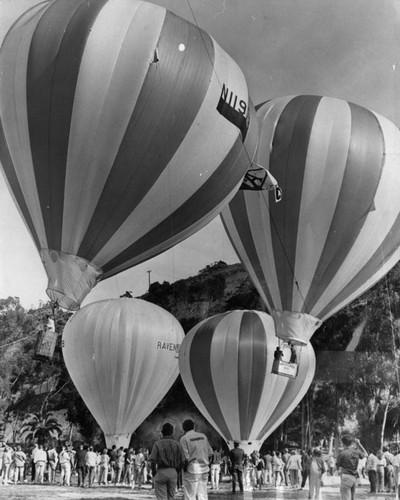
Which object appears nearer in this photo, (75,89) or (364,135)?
(75,89)

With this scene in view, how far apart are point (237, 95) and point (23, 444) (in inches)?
368

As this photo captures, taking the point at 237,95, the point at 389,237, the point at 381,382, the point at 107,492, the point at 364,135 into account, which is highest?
the point at 364,135

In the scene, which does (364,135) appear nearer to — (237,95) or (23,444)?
(237,95)

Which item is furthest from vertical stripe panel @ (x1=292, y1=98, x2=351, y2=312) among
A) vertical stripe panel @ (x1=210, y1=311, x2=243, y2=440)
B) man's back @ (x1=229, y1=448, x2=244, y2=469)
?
man's back @ (x1=229, y1=448, x2=244, y2=469)

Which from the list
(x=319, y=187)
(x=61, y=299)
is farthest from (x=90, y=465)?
(x=319, y=187)

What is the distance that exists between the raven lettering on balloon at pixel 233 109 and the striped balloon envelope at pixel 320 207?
148 cm

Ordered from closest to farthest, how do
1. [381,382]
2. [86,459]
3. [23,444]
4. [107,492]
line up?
[107,492] → [86,459] → [381,382] → [23,444]

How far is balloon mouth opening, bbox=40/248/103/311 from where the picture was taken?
481cm

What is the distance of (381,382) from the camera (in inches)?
404

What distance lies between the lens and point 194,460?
3615 millimetres

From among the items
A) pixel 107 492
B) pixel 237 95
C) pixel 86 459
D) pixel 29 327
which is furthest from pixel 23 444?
pixel 237 95

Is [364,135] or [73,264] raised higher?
[364,135]

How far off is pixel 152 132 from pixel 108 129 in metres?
0.29

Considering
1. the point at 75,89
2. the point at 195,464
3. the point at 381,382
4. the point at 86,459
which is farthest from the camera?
the point at 381,382
